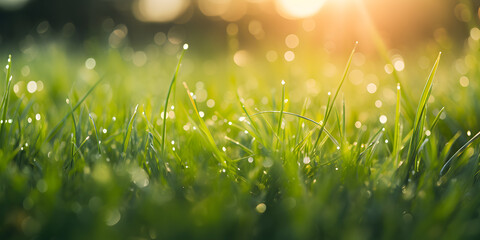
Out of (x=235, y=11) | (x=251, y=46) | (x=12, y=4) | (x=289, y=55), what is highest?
(x=12, y=4)

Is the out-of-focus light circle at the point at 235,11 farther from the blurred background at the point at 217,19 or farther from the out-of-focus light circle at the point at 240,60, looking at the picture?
the out-of-focus light circle at the point at 240,60

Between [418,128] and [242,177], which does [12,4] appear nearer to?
[242,177]

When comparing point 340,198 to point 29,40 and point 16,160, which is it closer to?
point 16,160

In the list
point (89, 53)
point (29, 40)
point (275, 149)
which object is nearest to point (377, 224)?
point (275, 149)

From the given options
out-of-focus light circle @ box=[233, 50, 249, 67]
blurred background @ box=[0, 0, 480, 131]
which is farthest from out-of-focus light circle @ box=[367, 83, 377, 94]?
out-of-focus light circle @ box=[233, 50, 249, 67]

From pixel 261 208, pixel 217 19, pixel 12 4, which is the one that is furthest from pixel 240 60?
pixel 12 4

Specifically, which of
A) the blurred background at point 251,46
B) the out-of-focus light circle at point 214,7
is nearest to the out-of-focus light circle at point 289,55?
the blurred background at point 251,46
